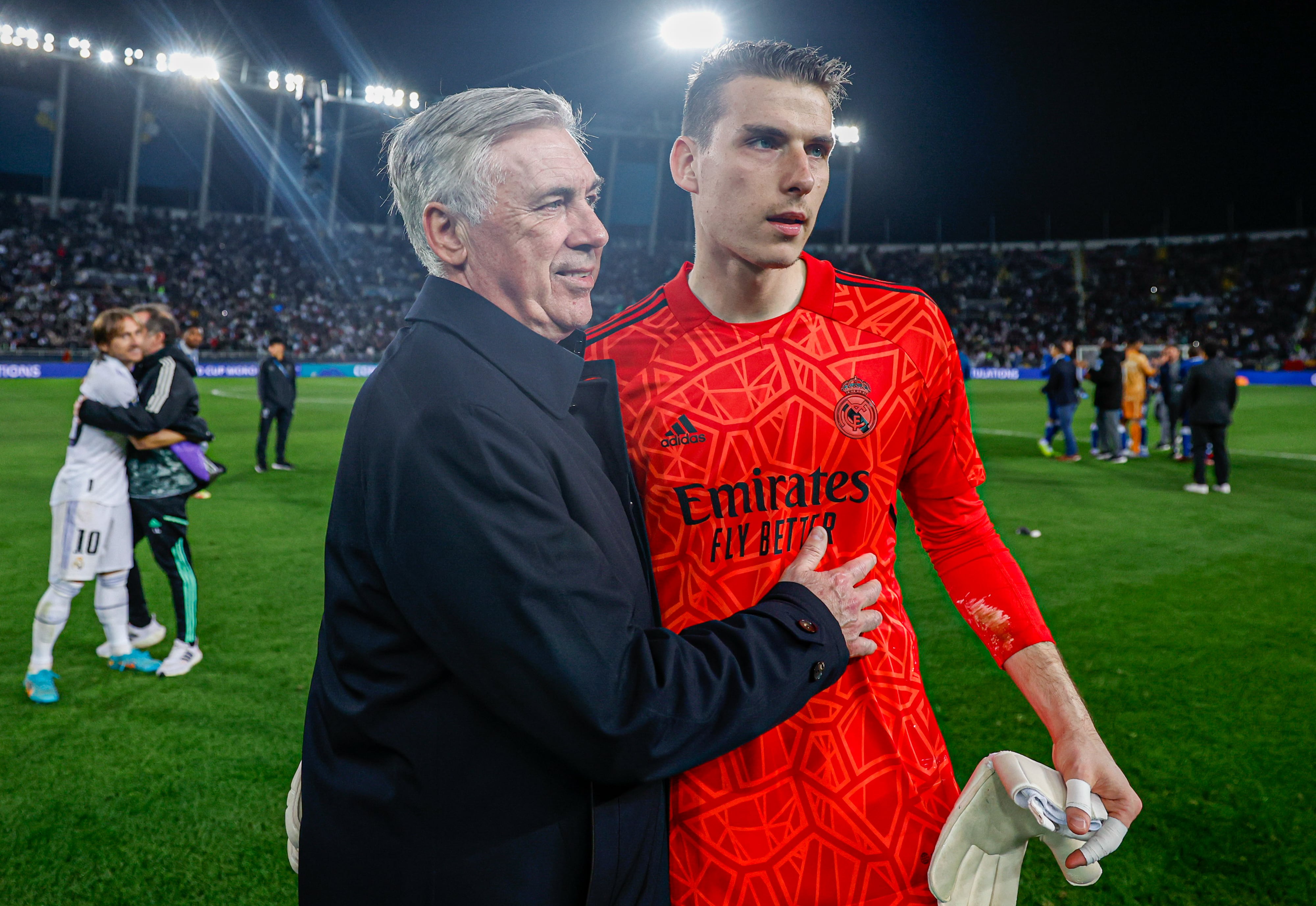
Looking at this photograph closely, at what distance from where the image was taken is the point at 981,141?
138 ft

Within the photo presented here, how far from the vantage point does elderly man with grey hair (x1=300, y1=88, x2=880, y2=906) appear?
110 cm

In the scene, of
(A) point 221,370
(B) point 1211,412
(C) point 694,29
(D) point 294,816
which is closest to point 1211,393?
(B) point 1211,412

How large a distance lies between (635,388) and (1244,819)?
11.7 ft

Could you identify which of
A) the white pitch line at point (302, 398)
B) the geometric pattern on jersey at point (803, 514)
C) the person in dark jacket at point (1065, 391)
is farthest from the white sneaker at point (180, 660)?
the white pitch line at point (302, 398)

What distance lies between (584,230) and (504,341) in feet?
1.00

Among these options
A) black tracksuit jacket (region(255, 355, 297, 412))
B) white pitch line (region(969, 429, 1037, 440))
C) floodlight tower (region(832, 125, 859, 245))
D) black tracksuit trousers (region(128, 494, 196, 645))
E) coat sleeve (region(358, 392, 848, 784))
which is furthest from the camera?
floodlight tower (region(832, 125, 859, 245))

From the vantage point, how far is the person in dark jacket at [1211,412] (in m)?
11.1

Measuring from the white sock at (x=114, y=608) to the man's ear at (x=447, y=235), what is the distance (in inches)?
186

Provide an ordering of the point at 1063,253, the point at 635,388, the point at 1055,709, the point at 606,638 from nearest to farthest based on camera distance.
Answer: the point at 606,638, the point at 1055,709, the point at 635,388, the point at 1063,253

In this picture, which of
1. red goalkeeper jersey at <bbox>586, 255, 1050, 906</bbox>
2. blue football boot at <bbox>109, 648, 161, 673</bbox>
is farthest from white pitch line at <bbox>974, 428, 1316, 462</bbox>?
blue football boot at <bbox>109, 648, 161, 673</bbox>

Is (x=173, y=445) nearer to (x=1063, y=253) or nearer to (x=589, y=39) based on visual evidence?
(x=589, y=39)

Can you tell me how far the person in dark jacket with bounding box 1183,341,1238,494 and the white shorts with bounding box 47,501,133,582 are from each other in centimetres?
1211

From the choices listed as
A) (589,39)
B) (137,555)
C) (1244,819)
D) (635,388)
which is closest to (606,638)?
(635,388)

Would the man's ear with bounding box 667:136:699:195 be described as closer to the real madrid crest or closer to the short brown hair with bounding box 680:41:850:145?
the short brown hair with bounding box 680:41:850:145
